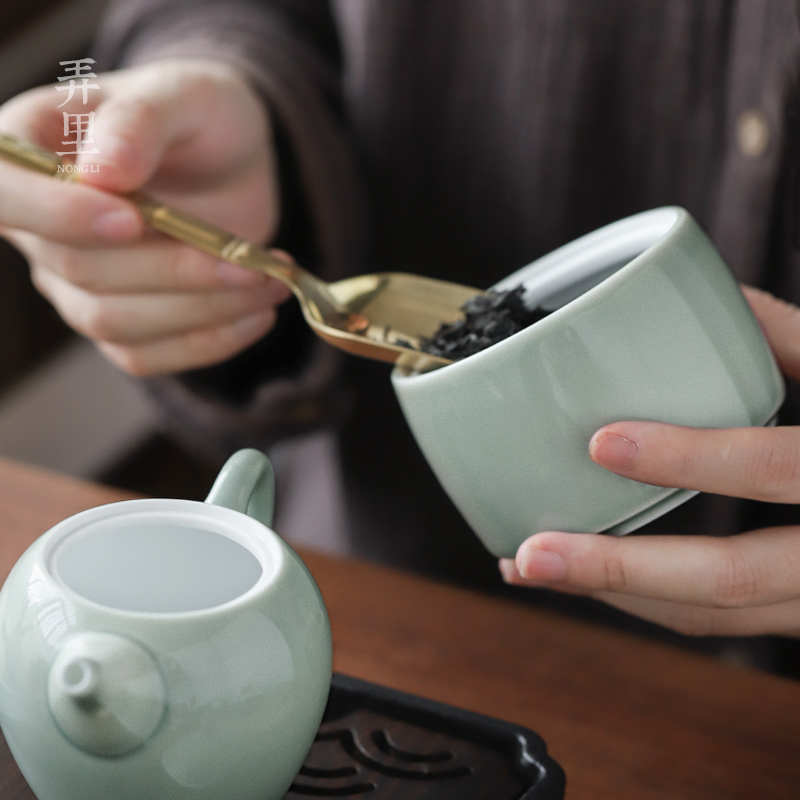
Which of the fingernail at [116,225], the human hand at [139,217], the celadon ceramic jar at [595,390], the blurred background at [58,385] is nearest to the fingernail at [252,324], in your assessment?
the human hand at [139,217]

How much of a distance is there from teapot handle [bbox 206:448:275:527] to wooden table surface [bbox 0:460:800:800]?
175 mm

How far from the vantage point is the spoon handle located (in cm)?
46

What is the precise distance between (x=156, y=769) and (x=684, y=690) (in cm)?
31

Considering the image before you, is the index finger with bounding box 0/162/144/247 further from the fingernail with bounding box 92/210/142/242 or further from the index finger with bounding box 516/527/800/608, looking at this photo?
the index finger with bounding box 516/527/800/608

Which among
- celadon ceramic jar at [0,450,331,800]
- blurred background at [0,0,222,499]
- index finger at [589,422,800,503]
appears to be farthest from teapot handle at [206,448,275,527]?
blurred background at [0,0,222,499]

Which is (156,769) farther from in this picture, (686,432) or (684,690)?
(684,690)

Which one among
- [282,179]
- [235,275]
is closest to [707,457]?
[235,275]

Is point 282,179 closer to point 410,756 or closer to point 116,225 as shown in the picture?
point 116,225

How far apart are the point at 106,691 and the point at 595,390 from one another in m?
0.18

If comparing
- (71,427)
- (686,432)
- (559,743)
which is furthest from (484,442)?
(71,427)

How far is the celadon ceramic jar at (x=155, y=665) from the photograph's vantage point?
0.24m

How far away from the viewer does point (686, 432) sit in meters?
0.32

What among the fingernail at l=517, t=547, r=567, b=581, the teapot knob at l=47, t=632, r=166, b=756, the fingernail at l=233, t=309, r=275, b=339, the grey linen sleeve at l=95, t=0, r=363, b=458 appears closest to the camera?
the teapot knob at l=47, t=632, r=166, b=756

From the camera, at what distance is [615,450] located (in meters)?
0.31
